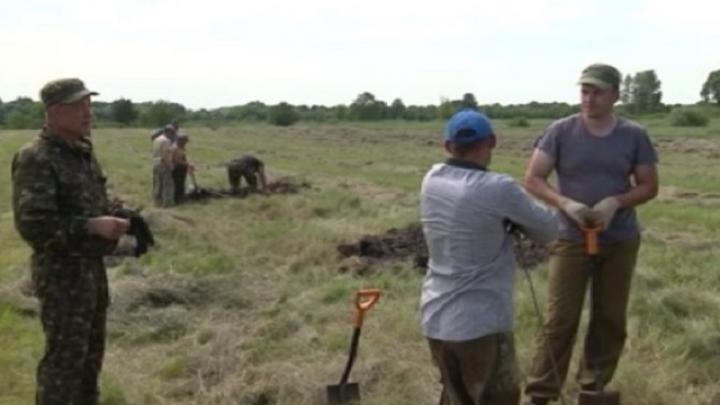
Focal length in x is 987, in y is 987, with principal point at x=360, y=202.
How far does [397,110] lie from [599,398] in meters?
83.5

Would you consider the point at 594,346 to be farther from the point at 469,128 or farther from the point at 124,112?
the point at 124,112

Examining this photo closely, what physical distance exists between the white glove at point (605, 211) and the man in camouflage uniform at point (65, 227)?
2.38m

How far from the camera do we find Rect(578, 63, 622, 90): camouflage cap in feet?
16.3

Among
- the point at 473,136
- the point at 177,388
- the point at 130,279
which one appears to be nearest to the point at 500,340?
the point at 473,136

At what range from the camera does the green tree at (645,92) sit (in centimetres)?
7675

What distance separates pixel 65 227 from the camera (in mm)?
4785

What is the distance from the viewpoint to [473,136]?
3973 mm

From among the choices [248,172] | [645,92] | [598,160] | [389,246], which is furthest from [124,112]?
[598,160]

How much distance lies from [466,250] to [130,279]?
6.18 metres

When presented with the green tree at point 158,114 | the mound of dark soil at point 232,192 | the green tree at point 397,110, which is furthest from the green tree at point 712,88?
the mound of dark soil at point 232,192

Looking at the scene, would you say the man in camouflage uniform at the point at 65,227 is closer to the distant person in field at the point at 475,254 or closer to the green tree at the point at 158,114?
the distant person in field at the point at 475,254

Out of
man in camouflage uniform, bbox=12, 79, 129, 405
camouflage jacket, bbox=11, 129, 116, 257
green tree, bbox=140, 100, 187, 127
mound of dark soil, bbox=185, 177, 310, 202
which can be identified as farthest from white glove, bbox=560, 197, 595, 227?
green tree, bbox=140, 100, 187, 127

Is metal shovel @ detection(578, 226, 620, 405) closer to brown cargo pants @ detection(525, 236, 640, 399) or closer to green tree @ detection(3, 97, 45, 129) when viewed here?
brown cargo pants @ detection(525, 236, 640, 399)

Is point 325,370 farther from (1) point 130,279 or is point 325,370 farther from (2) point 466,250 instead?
(1) point 130,279
